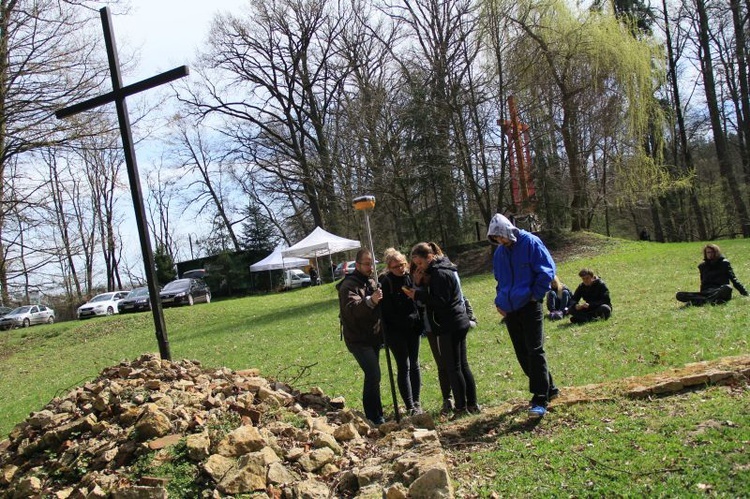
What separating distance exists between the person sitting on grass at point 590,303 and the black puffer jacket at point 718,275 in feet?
5.84

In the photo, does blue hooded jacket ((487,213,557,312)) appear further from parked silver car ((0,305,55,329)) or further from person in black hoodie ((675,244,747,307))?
parked silver car ((0,305,55,329))

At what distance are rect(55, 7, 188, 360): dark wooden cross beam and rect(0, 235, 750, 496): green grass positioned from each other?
2.11 m

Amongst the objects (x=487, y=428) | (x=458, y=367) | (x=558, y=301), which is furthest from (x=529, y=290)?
(x=558, y=301)

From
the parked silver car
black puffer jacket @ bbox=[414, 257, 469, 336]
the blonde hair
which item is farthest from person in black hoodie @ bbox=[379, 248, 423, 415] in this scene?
the parked silver car

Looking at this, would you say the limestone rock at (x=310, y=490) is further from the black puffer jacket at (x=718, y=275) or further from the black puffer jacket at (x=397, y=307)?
the black puffer jacket at (x=718, y=275)

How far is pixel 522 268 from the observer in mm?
5320

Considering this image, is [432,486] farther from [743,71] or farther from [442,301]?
[743,71]

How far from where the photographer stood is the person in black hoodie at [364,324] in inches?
225

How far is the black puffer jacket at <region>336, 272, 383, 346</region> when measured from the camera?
18.6 feet

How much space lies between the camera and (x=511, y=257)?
214 inches

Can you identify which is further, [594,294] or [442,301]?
[594,294]

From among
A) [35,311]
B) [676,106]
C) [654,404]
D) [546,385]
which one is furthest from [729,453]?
[35,311]

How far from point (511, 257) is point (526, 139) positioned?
19.7 metres

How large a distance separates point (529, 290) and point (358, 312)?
64.0 inches
